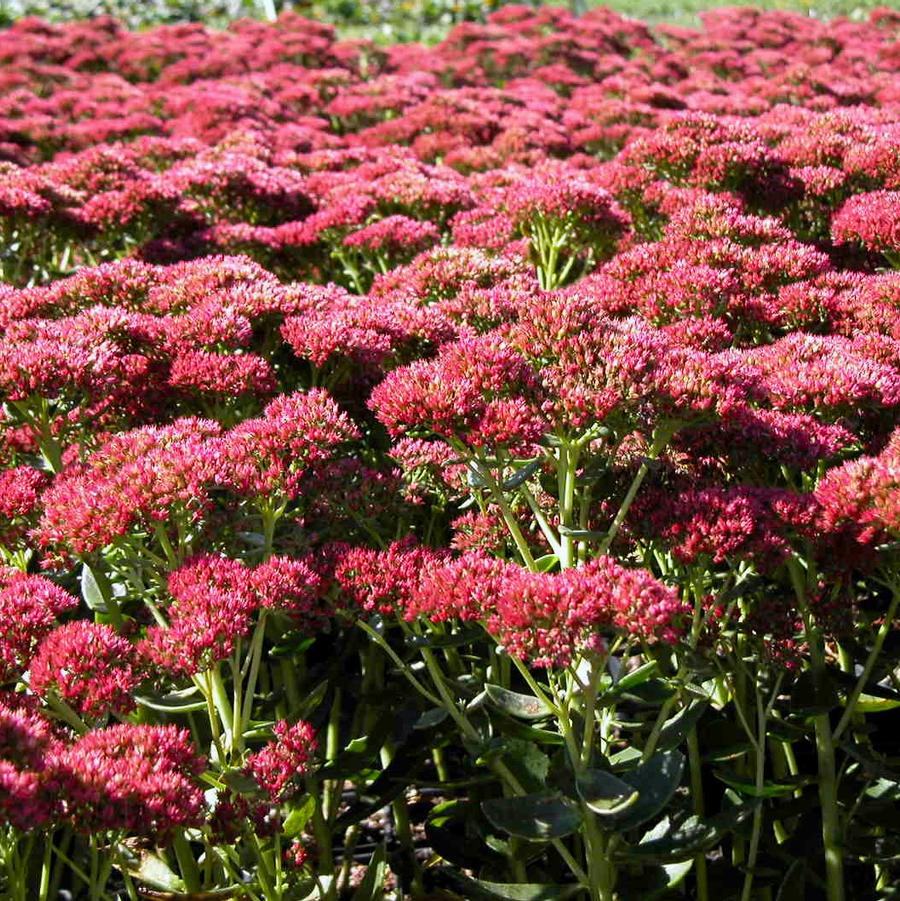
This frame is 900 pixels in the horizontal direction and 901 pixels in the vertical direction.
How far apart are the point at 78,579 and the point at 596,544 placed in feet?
5.48

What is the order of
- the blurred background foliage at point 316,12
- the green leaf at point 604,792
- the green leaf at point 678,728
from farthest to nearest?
the blurred background foliage at point 316,12 < the green leaf at point 678,728 < the green leaf at point 604,792

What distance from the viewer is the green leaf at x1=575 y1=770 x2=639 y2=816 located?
2.40 metres

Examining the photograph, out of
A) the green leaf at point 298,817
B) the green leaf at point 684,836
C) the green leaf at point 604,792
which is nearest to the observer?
the green leaf at point 604,792

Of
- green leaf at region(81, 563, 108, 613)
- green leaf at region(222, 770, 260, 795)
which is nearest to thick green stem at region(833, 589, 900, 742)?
green leaf at region(222, 770, 260, 795)

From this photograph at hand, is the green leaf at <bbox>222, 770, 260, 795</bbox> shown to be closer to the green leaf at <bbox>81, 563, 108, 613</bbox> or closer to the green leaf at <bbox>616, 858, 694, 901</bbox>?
the green leaf at <bbox>81, 563, 108, 613</bbox>

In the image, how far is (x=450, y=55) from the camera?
38.8ft

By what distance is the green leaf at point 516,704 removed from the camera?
2842mm

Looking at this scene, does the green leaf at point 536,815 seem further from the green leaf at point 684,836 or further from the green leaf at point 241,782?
the green leaf at point 241,782

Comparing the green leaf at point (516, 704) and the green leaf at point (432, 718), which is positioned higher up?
the green leaf at point (516, 704)

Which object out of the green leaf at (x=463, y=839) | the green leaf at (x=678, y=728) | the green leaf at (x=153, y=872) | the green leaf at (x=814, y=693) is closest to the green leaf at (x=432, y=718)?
the green leaf at (x=463, y=839)

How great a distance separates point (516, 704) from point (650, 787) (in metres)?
0.45

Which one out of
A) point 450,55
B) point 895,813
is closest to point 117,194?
point 895,813

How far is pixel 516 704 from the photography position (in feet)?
9.48

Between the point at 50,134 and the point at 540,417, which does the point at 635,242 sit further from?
the point at 50,134
